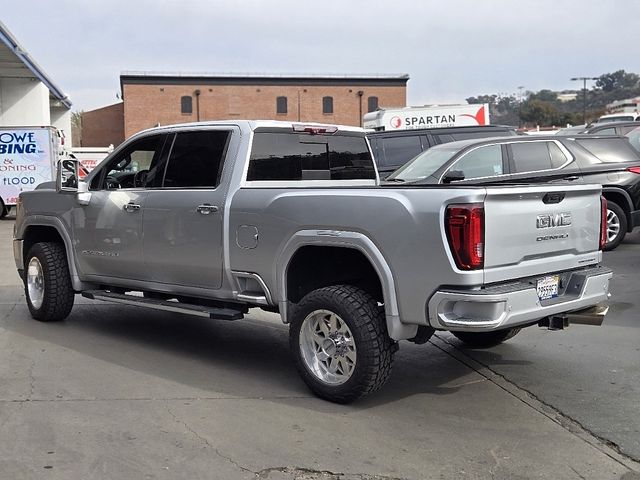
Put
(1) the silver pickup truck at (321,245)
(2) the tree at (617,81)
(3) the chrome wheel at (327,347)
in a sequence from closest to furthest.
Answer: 1. (1) the silver pickup truck at (321,245)
2. (3) the chrome wheel at (327,347)
3. (2) the tree at (617,81)

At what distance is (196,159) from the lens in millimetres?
6160

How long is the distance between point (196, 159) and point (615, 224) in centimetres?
795

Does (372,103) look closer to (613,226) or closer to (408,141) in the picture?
(408,141)

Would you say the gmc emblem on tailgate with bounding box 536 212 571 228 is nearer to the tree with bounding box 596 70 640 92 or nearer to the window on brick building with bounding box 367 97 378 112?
the window on brick building with bounding box 367 97 378 112

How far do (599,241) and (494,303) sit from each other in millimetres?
1591

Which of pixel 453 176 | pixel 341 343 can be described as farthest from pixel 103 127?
pixel 341 343

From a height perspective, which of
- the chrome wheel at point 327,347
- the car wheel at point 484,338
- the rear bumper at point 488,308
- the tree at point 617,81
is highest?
the tree at point 617,81

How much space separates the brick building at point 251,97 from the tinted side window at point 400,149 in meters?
50.3

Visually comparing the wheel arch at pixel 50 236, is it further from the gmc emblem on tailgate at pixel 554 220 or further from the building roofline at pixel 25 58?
the building roofline at pixel 25 58

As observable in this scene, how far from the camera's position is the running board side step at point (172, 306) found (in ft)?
18.8

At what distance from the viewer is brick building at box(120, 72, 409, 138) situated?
6347cm

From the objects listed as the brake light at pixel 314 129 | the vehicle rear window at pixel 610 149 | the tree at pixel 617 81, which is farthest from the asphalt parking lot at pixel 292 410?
the tree at pixel 617 81

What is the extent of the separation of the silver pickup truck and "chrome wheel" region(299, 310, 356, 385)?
11 mm

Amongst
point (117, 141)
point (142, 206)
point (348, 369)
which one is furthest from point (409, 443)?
point (117, 141)
